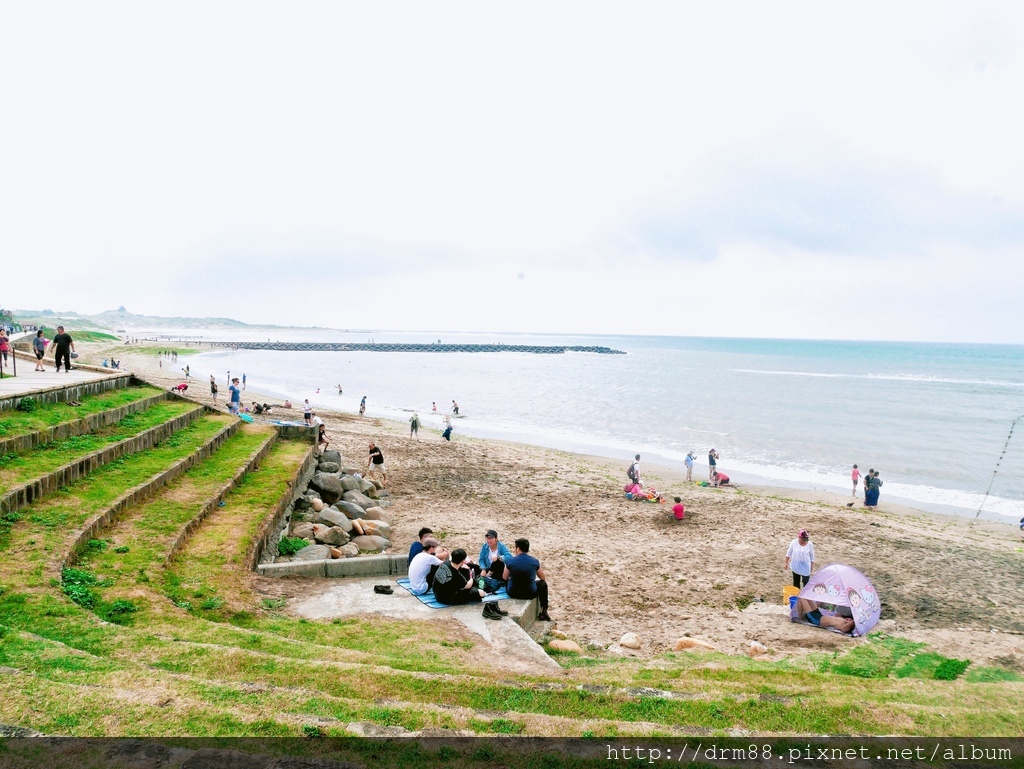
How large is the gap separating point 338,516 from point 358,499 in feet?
8.25

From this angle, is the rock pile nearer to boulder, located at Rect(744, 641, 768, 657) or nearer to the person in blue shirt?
the person in blue shirt

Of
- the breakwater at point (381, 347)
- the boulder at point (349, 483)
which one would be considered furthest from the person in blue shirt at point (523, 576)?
the breakwater at point (381, 347)

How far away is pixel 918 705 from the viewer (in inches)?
229

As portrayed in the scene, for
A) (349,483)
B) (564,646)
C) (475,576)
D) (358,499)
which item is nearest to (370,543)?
(358,499)

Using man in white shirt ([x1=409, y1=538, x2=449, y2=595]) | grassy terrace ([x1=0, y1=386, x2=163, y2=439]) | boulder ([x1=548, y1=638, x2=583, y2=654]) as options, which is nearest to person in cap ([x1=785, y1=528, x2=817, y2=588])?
boulder ([x1=548, y1=638, x2=583, y2=654])

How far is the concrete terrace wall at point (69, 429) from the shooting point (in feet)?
35.9

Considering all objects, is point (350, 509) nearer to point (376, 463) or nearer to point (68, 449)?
point (376, 463)

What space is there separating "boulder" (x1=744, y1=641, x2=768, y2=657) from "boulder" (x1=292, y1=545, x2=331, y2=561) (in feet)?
23.5

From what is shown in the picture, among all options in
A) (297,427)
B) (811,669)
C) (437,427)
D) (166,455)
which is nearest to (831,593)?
(811,669)

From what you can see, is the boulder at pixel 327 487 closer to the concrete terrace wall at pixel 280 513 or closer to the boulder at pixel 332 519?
the concrete terrace wall at pixel 280 513

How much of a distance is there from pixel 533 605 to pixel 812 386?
255 feet

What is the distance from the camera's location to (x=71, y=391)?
15172 mm

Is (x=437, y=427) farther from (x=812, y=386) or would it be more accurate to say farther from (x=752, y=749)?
(x=812, y=386)

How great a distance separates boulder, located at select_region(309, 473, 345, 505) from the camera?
53.1ft
